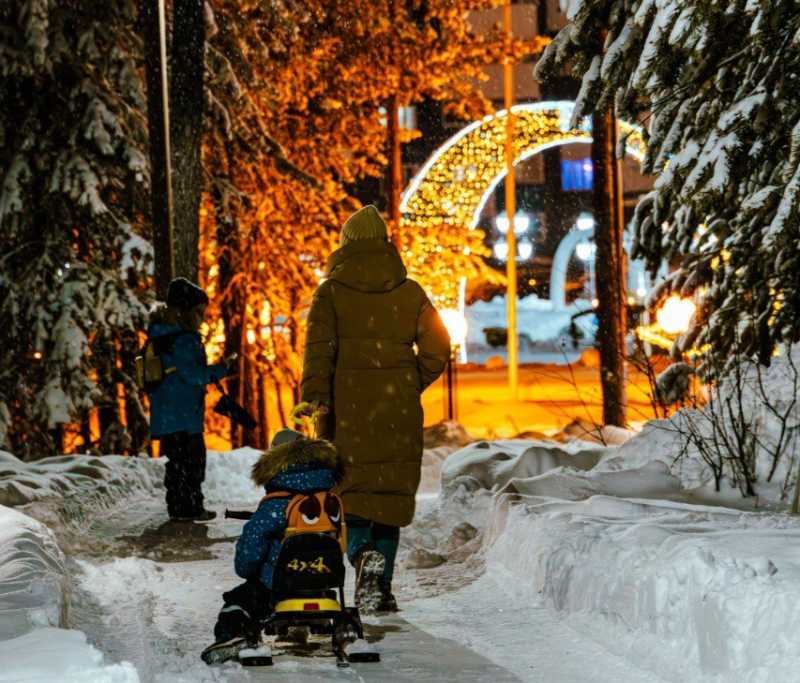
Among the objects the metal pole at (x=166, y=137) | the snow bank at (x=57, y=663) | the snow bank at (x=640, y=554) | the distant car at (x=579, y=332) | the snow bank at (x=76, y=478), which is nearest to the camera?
the snow bank at (x=57, y=663)

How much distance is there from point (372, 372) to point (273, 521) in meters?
1.49

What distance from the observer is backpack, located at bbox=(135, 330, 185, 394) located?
425 inches

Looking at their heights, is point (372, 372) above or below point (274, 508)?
above

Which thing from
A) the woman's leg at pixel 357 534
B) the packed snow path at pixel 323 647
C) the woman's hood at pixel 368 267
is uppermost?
the woman's hood at pixel 368 267

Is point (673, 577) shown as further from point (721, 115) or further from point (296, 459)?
point (721, 115)

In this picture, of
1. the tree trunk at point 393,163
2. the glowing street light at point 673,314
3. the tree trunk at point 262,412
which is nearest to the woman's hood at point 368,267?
the glowing street light at point 673,314

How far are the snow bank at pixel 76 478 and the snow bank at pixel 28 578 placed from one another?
2.80 metres

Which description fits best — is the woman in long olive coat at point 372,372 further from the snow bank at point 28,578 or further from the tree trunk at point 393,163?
the tree trunk at point 393,163

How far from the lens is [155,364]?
10820 mm

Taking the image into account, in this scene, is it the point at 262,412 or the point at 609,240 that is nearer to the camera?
the point at 609,240

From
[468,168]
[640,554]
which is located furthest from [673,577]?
[468,168]

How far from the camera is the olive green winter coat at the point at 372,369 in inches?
286

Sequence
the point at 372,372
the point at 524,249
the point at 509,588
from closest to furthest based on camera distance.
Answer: the point at 372,372 → the point at 509,588 → the point at 524,249

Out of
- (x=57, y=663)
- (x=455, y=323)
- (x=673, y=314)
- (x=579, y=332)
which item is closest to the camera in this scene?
(x=57, y=663)
